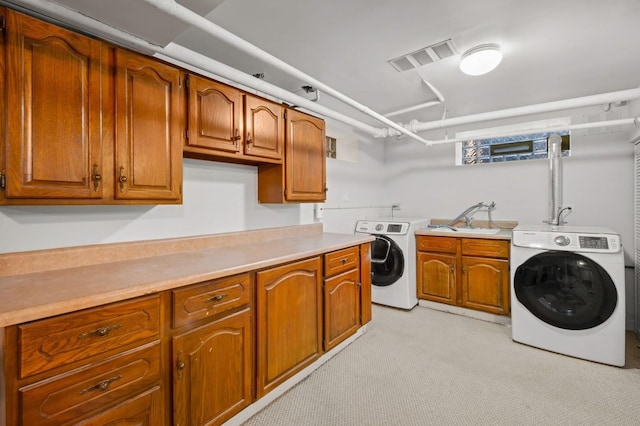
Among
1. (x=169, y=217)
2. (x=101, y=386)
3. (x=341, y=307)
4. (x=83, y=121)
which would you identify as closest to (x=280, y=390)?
(x=341, y=307)

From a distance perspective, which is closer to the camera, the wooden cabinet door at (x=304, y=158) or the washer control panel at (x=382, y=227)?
the wooden cabinet door at (x=304, y=158)

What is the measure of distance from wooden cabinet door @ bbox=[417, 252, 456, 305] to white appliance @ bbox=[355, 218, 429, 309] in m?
0.10

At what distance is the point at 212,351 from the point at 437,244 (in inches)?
105

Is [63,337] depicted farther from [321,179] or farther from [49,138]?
[321,179]

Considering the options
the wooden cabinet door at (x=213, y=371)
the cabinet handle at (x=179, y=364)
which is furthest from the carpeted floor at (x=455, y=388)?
the cabinet handle at (x=179, y=364)

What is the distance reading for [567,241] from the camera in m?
2.37

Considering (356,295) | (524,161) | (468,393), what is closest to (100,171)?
(356,295)

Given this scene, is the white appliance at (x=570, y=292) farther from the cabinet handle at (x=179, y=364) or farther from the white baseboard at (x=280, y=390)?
the cabinet handle at (x=179, y=364)

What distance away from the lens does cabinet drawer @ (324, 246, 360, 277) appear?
220cm

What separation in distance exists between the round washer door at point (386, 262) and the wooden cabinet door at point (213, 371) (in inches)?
82.0

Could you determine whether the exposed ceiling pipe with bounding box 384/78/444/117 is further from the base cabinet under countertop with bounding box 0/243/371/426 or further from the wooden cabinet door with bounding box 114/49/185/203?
the wooden cabinet door with bounding box 114/49/185/203

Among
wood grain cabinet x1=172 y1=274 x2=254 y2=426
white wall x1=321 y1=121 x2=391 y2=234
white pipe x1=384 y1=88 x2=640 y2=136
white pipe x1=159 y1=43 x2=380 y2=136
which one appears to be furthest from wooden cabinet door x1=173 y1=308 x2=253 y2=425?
white pipe x1=384 y1=88 x2=640 y2=136

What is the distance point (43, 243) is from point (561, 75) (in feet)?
12.4

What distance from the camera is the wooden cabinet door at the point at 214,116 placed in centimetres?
176
